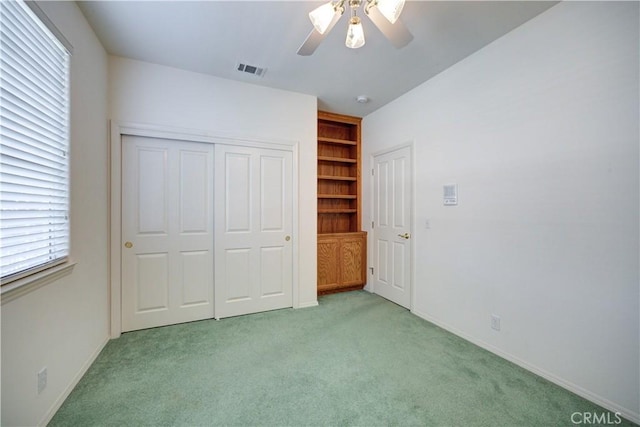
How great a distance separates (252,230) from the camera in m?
3.14

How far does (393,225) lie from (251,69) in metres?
2.54

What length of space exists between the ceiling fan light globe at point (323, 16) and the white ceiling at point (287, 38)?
46 centimetres

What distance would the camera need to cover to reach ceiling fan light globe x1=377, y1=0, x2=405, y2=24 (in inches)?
55.6

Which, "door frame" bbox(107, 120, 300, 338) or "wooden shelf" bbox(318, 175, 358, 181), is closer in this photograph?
"door frame" bbox(107, 120, 300, 338)

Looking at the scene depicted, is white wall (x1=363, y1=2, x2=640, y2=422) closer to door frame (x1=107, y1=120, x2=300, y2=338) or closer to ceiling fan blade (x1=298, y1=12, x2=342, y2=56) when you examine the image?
ceiling fan blade (x1=298, y1=12, x2=342, y2=56)

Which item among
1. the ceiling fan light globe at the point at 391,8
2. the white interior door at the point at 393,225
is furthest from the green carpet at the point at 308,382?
the ceiling fan light globe at the point at 391,8

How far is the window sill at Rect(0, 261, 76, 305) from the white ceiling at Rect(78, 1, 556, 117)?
1.88m

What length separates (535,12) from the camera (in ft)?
6.42

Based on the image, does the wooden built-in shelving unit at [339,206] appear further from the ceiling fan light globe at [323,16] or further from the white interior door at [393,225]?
the ceiling fan light globe at [323,16]

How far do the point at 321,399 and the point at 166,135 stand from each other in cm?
278

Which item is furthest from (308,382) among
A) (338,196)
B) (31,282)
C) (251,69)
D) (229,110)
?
(251,69)

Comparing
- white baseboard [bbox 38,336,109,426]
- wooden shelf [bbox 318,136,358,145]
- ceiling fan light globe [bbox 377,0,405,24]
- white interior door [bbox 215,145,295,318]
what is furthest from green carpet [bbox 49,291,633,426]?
wooden shelf [bbox 318,136,358,145]

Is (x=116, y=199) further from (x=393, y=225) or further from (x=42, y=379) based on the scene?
(x=393, y=225)

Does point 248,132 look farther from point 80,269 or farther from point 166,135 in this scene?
point 80,269
